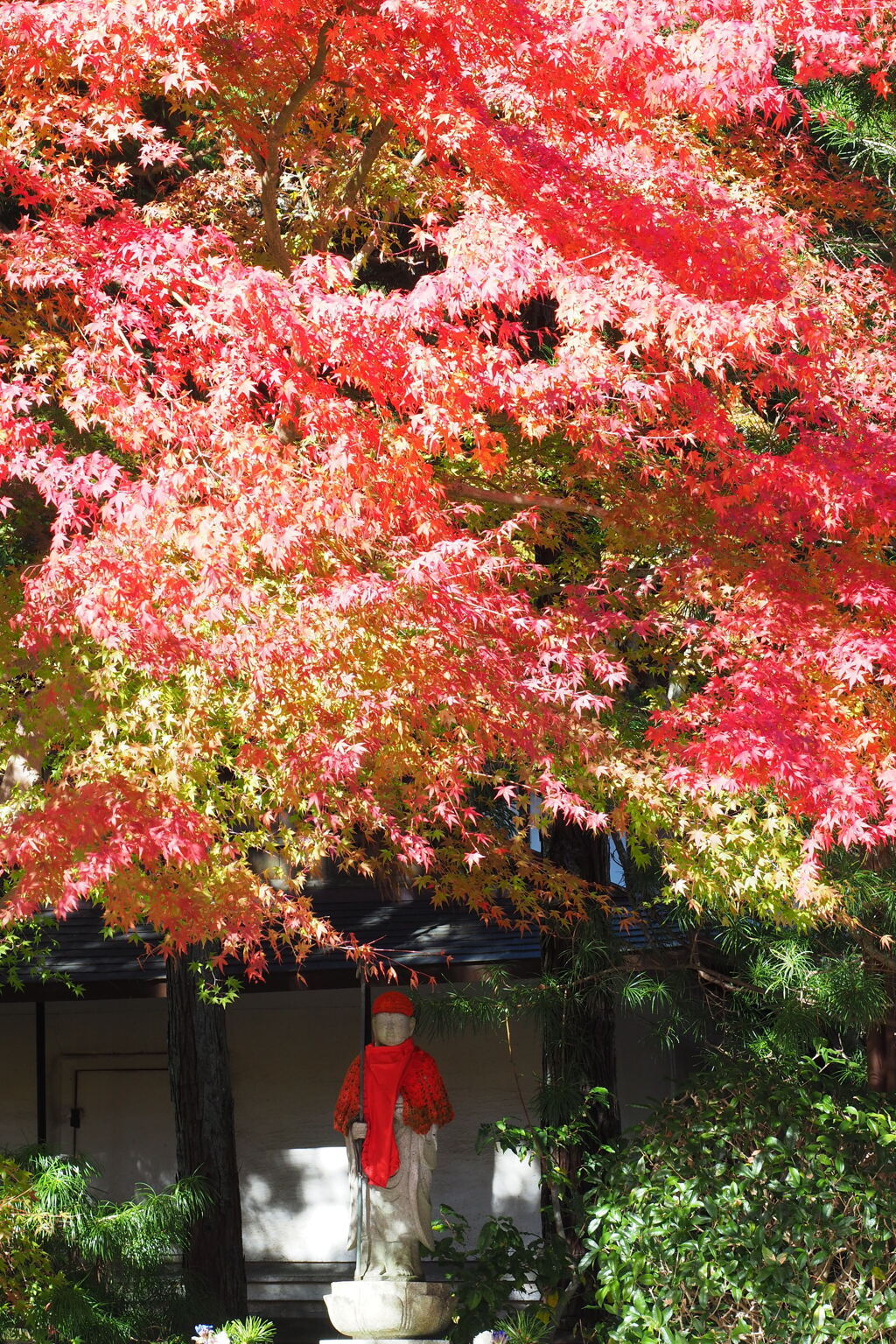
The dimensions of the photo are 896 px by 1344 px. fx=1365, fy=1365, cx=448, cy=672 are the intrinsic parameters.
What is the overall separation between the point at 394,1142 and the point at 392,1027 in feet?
2.22

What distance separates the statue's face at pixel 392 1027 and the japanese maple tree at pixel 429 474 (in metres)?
1.26

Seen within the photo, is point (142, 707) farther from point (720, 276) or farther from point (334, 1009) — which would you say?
point (334, 1009)

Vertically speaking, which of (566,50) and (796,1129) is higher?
(566,50)

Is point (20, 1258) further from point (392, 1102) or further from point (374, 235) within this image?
point (374, 235)

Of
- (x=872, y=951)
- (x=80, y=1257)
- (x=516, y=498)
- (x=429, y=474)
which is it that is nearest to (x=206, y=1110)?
(x=80, y=1257)

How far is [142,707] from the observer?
660 centimetres

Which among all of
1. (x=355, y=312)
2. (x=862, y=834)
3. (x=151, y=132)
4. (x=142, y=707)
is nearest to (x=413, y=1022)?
(x=142, y=707)

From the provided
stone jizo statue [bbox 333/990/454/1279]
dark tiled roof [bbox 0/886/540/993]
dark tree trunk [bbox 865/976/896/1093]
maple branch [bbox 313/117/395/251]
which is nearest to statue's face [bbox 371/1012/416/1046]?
stone jizo statue [bbox 333/990/454/1279]

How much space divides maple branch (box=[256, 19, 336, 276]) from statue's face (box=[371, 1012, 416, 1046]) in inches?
174

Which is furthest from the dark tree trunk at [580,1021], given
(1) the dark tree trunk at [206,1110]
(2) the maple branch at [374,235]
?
(2) the maple branch at [374,235]

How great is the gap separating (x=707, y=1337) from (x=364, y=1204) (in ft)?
10.2

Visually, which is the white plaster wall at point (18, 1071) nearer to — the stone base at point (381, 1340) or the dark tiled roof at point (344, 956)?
the dark tiled roof at point (344, 956)

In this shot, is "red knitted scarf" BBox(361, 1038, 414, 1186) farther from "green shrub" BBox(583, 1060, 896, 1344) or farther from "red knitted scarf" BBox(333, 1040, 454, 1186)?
"green shrub" BBox(583, 1060, 896, 1344)

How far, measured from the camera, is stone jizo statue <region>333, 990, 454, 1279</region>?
8.12 meters
